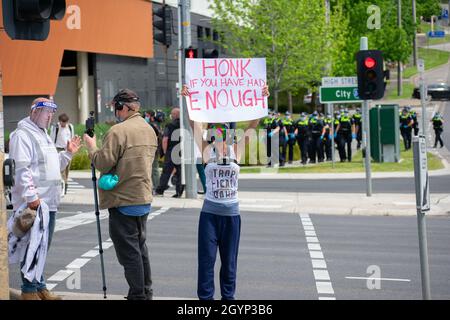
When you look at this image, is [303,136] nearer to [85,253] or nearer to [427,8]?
[85,253]

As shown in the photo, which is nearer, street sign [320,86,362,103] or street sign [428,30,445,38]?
street sign [320,86,362,103]

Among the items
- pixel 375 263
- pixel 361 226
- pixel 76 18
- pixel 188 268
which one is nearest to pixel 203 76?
pixel 188 268

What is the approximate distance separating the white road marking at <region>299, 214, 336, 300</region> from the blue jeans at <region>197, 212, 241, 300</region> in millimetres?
1437

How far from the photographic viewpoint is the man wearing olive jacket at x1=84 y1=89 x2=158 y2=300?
8.48 m

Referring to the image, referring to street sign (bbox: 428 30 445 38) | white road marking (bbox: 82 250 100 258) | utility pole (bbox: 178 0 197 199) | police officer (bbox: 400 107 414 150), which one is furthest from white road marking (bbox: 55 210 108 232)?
street sign (bbox: 428 30 445 38)

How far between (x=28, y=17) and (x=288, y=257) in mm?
6033

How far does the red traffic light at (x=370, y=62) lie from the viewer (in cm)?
2039

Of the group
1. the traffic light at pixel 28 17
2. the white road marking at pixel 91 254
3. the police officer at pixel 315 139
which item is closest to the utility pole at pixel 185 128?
the white road marking at pixel 91 254

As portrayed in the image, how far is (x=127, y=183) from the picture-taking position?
8.55 metres

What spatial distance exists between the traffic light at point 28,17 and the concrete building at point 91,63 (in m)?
24.4

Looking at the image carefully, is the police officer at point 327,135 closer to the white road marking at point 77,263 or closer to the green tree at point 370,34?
the green tree at point 370,34

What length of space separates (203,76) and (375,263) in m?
3.26

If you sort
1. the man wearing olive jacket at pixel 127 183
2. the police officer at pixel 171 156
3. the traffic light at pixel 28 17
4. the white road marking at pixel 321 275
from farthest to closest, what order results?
1. the police officer at pixel 171 156
2. the white road marking at pixel 321 275
3. the man wearing olive jacket at pixel 127 183
4. the traffic light at pixel 28 17

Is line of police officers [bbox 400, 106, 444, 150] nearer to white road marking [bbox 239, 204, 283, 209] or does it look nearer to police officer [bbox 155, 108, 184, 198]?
police officer [bbox 155, 108, 184, 198]
